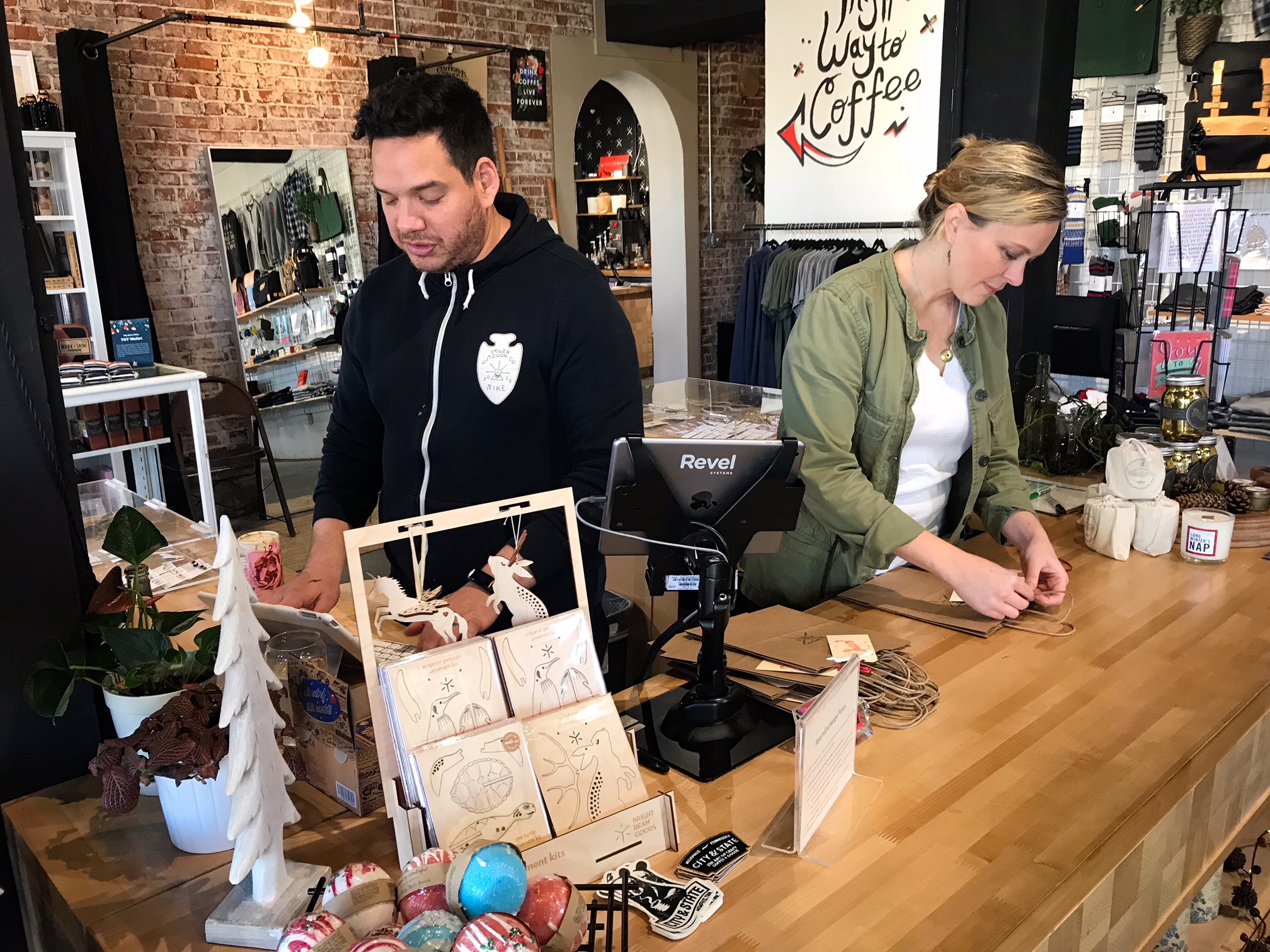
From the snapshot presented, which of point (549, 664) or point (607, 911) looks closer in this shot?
point (607, 911)

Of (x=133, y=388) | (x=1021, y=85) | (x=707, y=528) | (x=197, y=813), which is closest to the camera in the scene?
(x=197, y=813)

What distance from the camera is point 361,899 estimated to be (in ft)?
3.19

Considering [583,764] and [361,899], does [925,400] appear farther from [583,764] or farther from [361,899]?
[361,899]

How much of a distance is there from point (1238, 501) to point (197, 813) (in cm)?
225

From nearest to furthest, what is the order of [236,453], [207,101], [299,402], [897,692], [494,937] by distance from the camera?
[494,937] < [897,692] < [207,101] < [236,453] < [299,402]

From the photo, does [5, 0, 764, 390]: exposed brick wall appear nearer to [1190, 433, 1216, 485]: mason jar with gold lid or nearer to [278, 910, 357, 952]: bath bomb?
[1190, 433, 1216, 485]: mason jar with gold lid

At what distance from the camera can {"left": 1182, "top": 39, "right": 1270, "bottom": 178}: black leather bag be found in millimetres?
6008

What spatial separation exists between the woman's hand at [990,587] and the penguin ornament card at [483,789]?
1.03 m

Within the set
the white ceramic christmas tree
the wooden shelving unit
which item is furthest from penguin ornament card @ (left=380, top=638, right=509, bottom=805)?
the wooden shelving unit

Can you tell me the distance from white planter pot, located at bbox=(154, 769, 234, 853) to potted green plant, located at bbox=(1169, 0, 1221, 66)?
7.21 m

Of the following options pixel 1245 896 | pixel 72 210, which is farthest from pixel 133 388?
pixel 1245 896

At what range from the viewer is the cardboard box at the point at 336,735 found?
1.24 meters

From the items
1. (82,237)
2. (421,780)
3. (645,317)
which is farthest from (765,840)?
(645,317)

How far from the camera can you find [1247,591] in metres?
1.98
